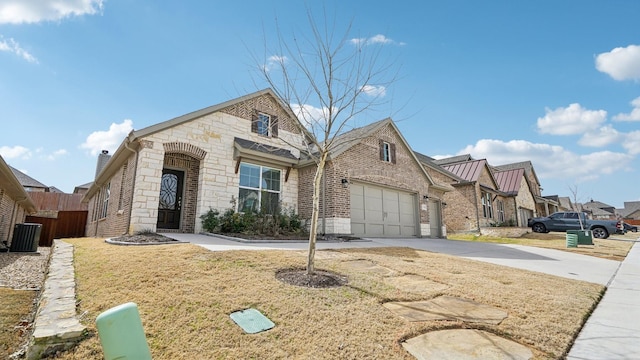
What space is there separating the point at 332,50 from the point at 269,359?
4.86 metres

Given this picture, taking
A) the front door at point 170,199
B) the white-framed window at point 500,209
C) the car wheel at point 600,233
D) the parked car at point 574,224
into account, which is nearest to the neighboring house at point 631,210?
the white-framed window at point 500,209

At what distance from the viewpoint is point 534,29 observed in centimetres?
955

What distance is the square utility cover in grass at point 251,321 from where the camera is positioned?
111 inches

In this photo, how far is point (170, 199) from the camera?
10836 mm

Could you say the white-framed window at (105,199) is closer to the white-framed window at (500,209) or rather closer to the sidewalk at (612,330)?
the sidewalk at (612,330)

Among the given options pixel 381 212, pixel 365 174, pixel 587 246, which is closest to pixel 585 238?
pixel 587 246

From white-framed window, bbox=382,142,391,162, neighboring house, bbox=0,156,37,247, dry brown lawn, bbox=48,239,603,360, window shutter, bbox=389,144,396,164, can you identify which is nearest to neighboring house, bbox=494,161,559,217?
window shutter, bbox=389,144,396,164

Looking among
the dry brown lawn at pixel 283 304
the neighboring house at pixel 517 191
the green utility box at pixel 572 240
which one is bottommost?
the dry brown lawn at pixel 283 304

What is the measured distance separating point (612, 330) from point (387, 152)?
11.5 metres

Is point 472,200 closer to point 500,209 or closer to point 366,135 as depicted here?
point 500,209

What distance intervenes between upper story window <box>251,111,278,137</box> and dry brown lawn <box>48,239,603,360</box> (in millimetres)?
7558

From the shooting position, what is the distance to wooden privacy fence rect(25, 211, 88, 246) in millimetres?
17203

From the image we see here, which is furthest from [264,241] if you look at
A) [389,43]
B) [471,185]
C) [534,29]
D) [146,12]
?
[471,185]

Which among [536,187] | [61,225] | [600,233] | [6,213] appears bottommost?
[600,233]
